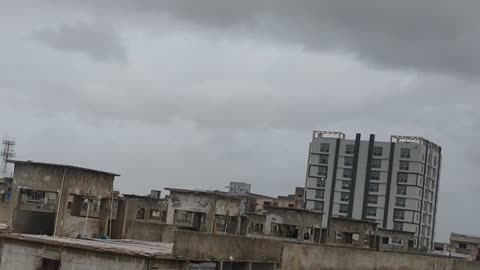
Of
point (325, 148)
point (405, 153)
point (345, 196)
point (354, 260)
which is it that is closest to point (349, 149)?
point (325, 148)

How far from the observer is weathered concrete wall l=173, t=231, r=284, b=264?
2070 cm

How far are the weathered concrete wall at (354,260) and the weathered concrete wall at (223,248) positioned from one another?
136 inches

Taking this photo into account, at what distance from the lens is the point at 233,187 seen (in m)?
93.2

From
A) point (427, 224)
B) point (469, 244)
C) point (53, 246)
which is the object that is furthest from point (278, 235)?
point (427, 224)

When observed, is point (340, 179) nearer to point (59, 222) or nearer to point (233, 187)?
point (233, 187)

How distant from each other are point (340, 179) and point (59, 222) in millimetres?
67648

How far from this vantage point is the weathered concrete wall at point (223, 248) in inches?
815

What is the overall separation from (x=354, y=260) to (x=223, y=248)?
5130mm

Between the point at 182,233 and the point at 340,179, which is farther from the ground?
the point at 340,179

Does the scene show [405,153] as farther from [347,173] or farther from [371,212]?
[371,212]

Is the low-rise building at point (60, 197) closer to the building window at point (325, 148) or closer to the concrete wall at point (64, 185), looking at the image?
the concrete wall at point (64, 185)

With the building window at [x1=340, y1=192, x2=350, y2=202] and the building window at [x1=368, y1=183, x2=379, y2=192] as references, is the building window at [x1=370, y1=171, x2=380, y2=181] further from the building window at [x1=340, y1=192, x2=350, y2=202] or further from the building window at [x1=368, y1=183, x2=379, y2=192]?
the building window at [x1=340, y1=192, x2=350, y2=202]

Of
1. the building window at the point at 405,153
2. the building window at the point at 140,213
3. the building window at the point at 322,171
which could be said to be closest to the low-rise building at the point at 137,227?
the building window at the point at 140,213

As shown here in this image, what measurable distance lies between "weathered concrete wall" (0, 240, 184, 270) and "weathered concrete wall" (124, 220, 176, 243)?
387 inches
